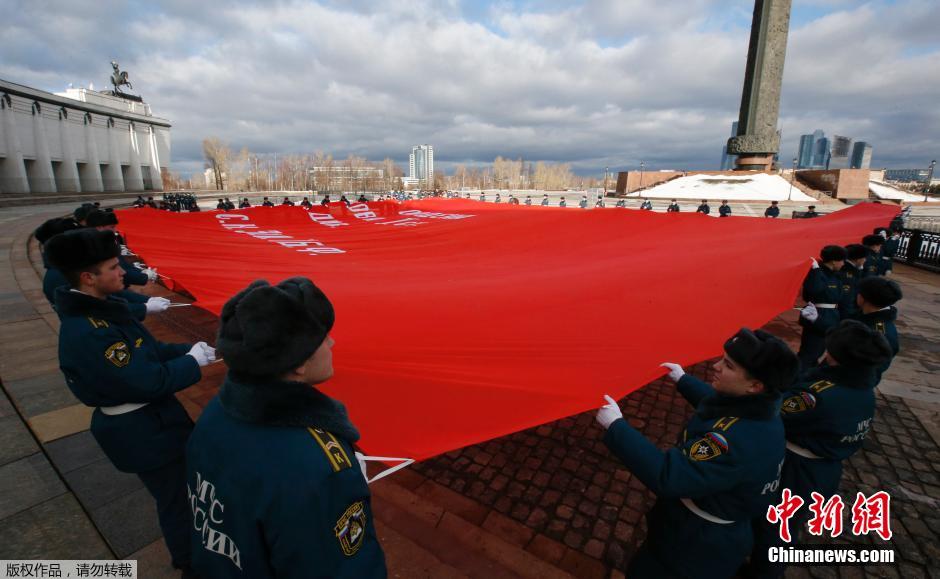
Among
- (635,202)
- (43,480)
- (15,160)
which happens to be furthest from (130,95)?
(43,480)

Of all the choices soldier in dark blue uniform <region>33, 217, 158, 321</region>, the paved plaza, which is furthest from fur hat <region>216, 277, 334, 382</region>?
soldier in dark blue uniform <region>33, 217, 158, 321</region>

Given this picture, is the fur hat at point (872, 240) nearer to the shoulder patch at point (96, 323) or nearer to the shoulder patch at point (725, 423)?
the shoulder patch at point (725, 423)

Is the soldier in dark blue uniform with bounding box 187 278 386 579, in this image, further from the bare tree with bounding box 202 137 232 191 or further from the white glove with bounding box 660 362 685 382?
the bare tree with bounding box 202 137 232 191

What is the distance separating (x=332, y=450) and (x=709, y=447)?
4.69 feet

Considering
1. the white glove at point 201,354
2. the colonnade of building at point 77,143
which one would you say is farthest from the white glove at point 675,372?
the colonnade of building at point 77,143

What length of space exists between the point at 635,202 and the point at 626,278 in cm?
3324

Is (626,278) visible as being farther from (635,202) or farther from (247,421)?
(635,202)

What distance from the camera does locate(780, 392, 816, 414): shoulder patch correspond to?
7.51ft

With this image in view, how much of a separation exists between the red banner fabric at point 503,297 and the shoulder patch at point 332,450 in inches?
31.1

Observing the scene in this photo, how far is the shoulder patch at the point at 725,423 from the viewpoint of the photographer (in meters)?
1.65

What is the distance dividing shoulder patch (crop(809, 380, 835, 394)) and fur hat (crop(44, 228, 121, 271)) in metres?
3.88

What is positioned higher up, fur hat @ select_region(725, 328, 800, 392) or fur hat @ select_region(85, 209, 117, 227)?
fur hat @ select_region(85, 209, 117, 227)

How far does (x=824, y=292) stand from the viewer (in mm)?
4480

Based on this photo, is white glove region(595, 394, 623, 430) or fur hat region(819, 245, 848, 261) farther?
fur hat region(819, 245, 848, 261)
